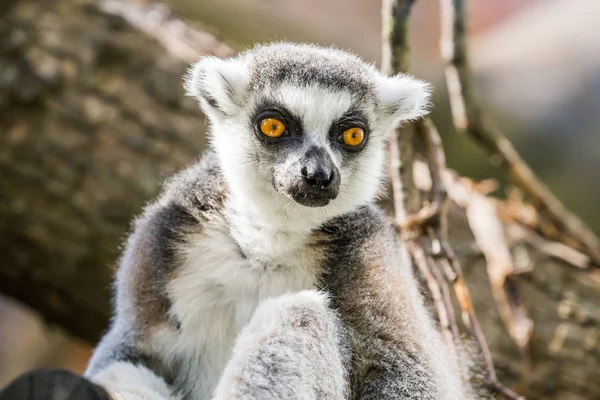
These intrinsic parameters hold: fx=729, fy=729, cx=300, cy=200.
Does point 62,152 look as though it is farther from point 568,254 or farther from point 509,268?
point 568,254

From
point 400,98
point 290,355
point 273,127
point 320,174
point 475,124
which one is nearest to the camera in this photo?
point 290,355

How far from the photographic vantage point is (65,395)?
6.65ft

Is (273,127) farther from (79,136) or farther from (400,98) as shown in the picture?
(79,136)

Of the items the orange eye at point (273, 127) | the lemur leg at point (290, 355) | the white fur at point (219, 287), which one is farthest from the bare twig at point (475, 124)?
the lemur leg at point (290, 355)

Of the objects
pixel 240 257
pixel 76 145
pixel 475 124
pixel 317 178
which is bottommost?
pixel 240 257

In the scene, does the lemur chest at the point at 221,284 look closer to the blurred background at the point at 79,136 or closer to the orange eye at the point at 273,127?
the orange eye at the point at 273,127

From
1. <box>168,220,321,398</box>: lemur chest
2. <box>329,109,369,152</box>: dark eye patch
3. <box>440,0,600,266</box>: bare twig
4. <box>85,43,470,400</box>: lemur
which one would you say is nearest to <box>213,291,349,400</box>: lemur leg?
<box>85,43,470,400</box>: lemur

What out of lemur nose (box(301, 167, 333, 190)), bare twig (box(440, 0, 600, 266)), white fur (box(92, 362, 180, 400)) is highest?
bare twig (box(440, 0, 600, 266))

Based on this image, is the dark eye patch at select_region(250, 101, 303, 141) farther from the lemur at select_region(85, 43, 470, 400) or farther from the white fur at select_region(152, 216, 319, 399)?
the white fur at select_region(152, 216, 319, 399)

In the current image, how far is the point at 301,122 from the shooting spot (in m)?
2.69

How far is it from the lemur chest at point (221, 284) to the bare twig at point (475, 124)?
68.5 inches

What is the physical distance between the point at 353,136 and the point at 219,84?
57 cm

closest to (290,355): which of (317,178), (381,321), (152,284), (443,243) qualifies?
(381,321)

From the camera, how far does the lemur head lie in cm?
260
